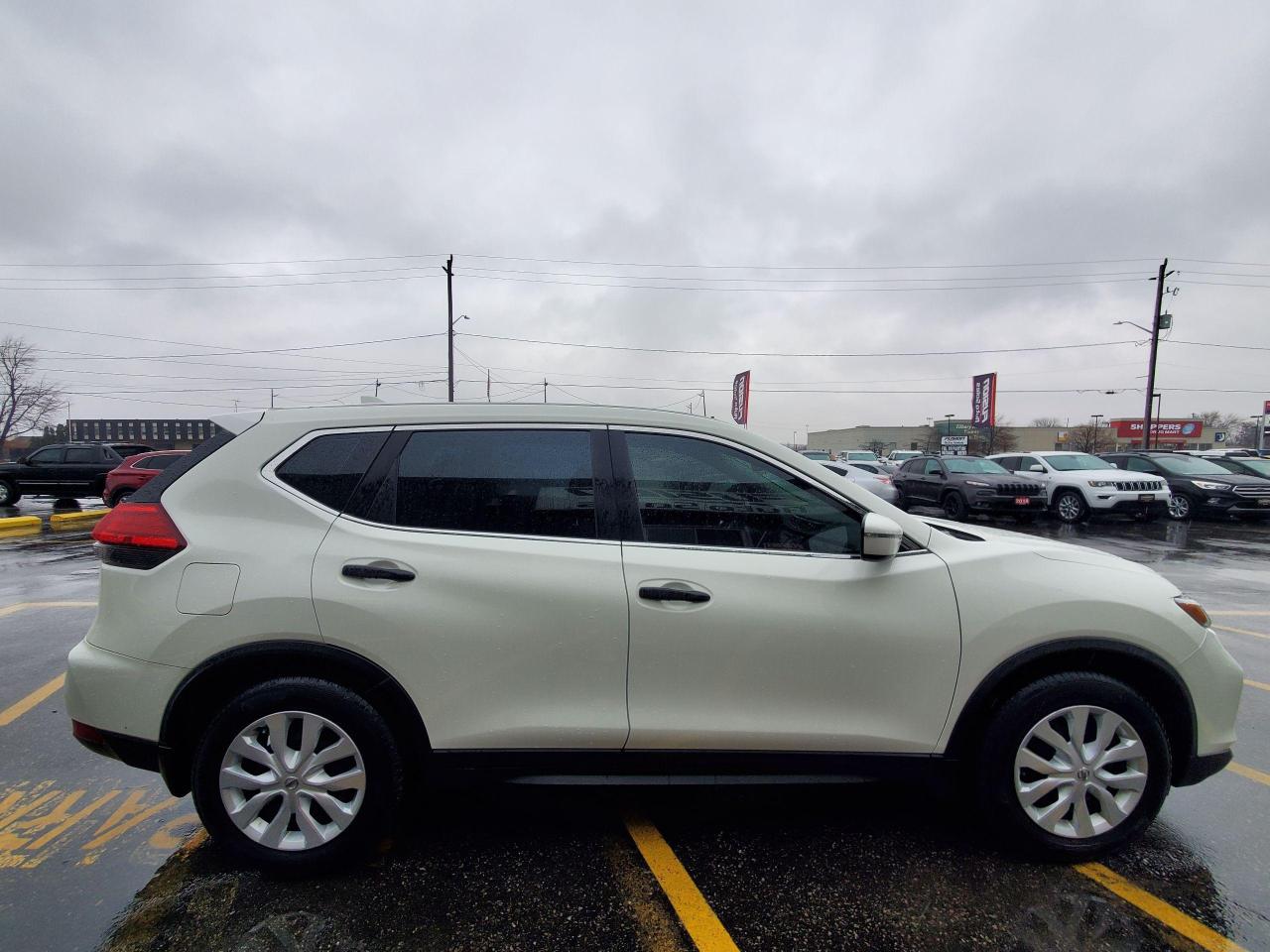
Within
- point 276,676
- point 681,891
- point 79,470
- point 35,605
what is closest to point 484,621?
point 276,676

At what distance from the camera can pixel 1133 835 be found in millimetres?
2387

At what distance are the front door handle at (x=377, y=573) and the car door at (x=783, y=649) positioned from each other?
0.81 m

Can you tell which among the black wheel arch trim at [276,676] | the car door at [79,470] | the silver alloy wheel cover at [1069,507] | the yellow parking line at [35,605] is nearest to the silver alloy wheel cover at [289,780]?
the black wheel arch trim at [276,676]

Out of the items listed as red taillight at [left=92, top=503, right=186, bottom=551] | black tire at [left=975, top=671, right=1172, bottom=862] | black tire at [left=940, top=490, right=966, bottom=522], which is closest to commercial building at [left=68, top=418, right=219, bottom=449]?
black tire at [left=940, top=490, right=966, bottom=522]

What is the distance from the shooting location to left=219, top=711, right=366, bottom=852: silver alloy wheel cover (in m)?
2.23

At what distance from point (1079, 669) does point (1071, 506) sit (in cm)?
1460

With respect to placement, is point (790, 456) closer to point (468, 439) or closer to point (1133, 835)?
point (468, 439)

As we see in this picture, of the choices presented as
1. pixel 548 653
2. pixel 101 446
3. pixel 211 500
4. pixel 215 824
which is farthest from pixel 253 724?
pixel 101 446

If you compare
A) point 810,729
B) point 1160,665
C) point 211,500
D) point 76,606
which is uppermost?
point 211,500

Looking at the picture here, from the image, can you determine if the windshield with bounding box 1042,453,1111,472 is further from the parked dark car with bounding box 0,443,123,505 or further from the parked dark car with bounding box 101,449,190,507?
the parked dark car with bounding box 0,443,123,505

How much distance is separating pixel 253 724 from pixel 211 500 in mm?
857

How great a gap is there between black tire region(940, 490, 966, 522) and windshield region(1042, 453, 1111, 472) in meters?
2.65

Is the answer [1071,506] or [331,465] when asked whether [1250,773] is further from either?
[1071,506]

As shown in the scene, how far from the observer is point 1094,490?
1388cm
